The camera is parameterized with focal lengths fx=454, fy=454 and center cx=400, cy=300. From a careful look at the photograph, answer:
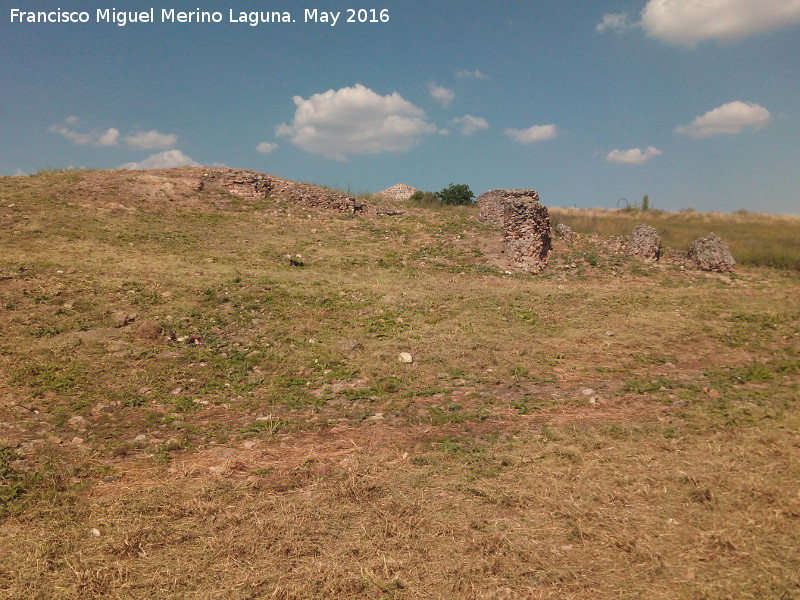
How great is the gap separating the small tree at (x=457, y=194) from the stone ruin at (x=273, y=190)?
14554 millimetres

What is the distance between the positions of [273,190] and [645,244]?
13.8 metres

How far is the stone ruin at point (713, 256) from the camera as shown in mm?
13570

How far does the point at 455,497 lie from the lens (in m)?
3.66

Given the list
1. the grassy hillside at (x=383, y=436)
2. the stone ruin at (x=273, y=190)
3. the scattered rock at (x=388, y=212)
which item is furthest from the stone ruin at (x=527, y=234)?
the stone ruin at (x=273, y=190)

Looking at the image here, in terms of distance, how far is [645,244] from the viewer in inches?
576

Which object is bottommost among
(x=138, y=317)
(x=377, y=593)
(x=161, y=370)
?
(x=377, y=593)

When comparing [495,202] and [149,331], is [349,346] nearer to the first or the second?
[149,331]

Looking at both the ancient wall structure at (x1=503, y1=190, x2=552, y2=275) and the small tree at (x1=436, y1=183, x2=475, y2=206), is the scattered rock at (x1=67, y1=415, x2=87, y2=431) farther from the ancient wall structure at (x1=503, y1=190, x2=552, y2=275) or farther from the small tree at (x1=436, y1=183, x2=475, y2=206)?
the small tree at (x1=436, y1=183, x2=475, y2=206)

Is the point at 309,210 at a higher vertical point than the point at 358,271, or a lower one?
higher

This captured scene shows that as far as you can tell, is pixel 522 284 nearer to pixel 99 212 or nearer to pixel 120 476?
pixel 120 476

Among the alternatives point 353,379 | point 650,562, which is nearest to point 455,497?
point 650,562

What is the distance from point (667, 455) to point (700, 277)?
10.9 m

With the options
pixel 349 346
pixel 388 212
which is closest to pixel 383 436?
pixel 349 346

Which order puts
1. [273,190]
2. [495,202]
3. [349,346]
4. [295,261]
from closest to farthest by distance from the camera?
[349,346]
[295,261]
[273,190]
[495,202]
